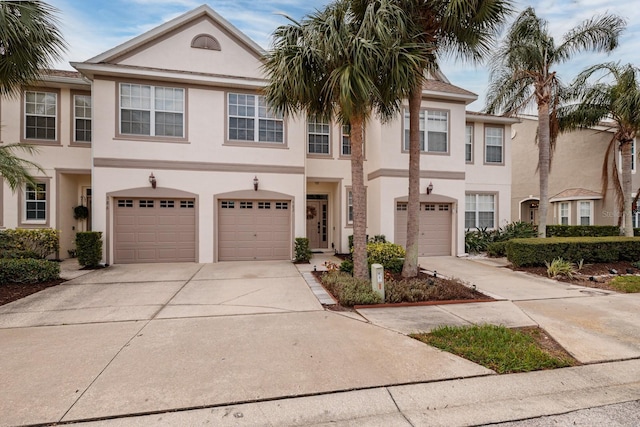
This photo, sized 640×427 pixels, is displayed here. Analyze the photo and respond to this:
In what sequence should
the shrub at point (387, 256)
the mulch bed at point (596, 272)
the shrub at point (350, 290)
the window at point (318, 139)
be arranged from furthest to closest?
the window at point (318, 139), the shrub at point (387, 256), the mulch bed at point (596, 272), the shrub at point (350, 290)

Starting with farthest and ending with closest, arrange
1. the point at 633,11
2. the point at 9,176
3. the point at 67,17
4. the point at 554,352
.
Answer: the point at 633,11 < the point at 67,17 < the point at 9,176 < the point at 554,352

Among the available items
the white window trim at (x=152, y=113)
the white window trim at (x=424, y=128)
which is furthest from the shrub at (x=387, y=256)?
the white window trim at (x=152, y=113)

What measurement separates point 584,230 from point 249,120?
53.5 ft

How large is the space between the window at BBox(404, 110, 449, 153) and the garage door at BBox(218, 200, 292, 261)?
580cm

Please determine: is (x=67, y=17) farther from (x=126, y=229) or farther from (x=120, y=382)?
(x=120, y=382)

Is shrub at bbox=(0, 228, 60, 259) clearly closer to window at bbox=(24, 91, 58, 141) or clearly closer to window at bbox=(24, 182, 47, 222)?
window at bbox=(24, 182, 47, 222)

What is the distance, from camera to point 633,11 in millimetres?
9930

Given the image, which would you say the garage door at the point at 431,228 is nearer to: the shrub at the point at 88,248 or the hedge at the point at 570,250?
the hedge at the point at 570,250

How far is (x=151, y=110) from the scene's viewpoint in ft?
33.8

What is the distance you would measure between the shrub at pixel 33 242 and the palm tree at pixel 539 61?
16712 millimetres

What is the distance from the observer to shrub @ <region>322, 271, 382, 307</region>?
5.92m

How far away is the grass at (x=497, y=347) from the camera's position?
3654 mm

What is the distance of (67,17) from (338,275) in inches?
356

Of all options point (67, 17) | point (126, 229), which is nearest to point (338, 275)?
point (126, 229)
